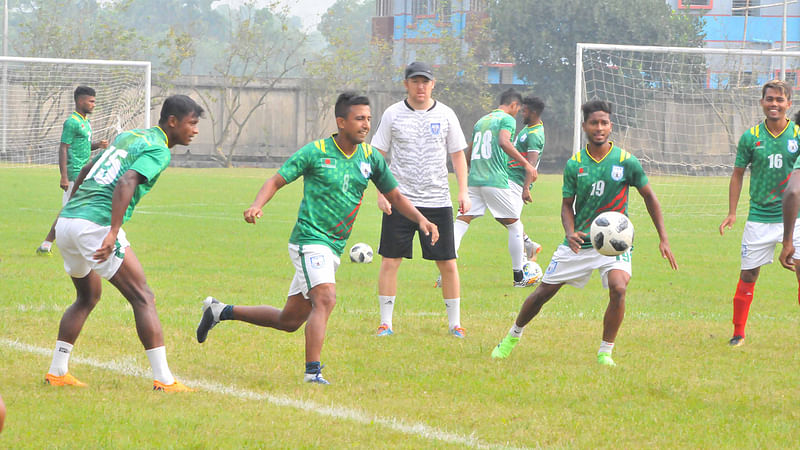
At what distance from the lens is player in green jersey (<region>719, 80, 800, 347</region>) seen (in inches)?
300

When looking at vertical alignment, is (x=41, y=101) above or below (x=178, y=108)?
below

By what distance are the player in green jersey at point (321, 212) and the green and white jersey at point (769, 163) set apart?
311 centimetres

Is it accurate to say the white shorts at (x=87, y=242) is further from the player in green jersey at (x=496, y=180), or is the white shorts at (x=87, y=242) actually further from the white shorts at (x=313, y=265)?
the player in green jersey at (x=496, y=180)

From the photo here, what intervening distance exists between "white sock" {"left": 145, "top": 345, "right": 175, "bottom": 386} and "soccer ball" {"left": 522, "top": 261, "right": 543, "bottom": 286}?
19.1ft

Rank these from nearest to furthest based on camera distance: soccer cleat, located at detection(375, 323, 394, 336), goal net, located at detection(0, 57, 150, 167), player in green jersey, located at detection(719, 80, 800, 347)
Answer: player in green jersey, located at detection(719, 80, 800, 347) → soccer cleat, located at detection(375, 323, 394, 336) → goal net, located at detection(0, 57, 150, 167)

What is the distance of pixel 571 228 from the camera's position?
6.71m

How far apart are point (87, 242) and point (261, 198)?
1007 millimetres

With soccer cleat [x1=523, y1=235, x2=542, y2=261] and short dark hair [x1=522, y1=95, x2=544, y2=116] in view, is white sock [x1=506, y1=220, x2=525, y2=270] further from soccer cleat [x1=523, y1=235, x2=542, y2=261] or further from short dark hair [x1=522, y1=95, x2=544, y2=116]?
short dark hair [x1=522, y1=95, x2=544, y2=116]

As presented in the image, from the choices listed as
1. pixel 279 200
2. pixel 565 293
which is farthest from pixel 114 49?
pixel 565 293

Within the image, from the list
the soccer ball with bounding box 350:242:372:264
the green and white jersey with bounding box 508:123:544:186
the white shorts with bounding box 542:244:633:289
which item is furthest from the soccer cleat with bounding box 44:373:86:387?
the green and white jersey with bounding box 508:123:544:186

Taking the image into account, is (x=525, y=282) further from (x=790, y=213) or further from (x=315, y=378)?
(x=315, y=378)

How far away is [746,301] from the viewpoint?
771 cm

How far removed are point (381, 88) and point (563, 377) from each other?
43.5m

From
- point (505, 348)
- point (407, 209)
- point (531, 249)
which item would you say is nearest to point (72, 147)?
point (531, 249)
